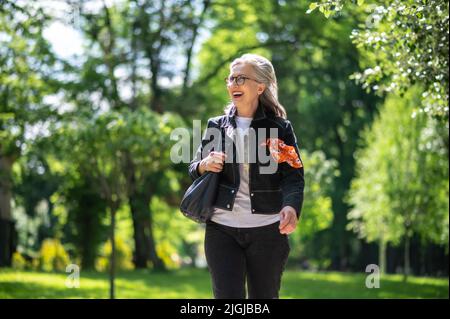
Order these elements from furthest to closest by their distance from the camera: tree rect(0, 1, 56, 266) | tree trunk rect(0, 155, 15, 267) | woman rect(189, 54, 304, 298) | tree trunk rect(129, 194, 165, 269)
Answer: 1. tree trunk rect(129, 194, 165, 269)
2. tree trunk rect(0, 155, 15, 267)
3. tree rect(0, 1, 56, 266)
4. woman rect(189, 54, 304, 298)

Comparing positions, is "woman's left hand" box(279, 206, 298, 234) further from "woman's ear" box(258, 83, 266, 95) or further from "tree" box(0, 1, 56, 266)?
"tree" box(0, 1, 56, 266)

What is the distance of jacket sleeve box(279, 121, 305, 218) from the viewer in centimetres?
415

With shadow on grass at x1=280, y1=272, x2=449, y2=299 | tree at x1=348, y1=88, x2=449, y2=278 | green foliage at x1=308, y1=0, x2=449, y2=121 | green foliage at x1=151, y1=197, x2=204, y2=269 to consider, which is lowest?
green foliage at x1=151, y1=197, x2=204, y2=269

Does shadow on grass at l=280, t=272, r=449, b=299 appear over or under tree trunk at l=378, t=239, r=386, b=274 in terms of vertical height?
over

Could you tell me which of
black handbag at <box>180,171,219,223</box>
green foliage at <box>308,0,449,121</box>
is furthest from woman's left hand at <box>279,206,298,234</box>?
green foliage at <box>308,0,449,121</box>

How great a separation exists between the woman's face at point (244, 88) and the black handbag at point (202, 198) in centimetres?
49

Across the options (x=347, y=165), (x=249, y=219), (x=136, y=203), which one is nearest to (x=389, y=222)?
(x=136, y=203)

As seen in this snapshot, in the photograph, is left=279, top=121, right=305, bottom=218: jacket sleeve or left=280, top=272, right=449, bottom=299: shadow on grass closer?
left=279, top=121, right=305, bottom=218: jacket sleeve

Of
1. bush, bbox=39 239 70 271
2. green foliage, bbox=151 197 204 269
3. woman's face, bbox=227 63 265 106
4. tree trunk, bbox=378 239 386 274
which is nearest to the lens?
woman's face, bbox=227 63 265 106

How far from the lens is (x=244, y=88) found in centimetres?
439

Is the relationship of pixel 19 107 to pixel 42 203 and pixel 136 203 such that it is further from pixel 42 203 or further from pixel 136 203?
pixel 42 203

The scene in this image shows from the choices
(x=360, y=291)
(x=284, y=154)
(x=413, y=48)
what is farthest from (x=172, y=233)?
(x=284, y=154)

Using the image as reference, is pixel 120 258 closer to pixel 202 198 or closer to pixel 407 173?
pixel 407 173

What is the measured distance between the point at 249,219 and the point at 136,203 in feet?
76.3
